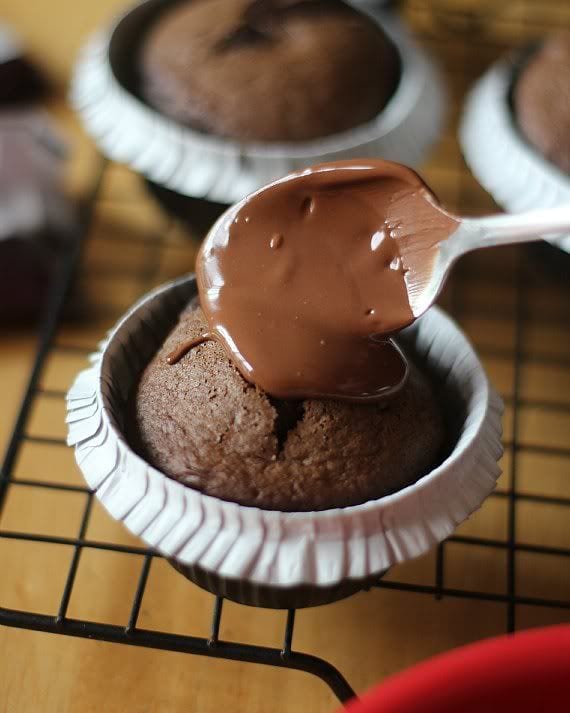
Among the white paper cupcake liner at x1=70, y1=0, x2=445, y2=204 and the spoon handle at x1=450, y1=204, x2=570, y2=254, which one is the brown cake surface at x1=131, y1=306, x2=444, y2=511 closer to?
the spoon handle at x1=450, y1=204, x2=570, y2=254

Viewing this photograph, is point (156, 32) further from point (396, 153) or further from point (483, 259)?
point (483, 259)

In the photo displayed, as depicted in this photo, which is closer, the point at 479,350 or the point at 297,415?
the point at 297,415

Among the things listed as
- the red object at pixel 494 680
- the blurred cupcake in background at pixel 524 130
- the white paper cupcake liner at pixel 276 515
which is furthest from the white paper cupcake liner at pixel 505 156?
the red object at pixel 494 680

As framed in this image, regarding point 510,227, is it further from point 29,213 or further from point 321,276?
point 29,213

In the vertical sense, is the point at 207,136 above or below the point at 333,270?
below

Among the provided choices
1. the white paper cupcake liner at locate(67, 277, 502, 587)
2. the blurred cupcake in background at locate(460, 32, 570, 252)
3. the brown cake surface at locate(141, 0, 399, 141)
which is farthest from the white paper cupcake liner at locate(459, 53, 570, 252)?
the white paper cupcake liner at locate(67, 277, 502, 587)

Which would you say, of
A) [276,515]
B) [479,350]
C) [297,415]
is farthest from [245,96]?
[276,515]
